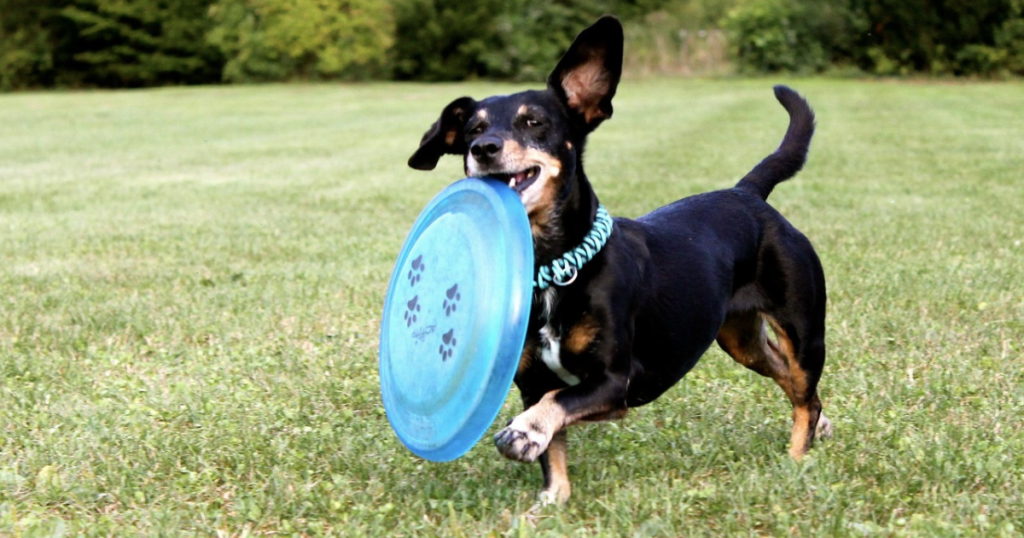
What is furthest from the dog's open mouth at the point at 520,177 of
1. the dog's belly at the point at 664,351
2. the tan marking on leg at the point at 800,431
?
the tan marking on leg at the point at 800,431

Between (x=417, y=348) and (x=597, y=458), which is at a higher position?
(x=417, y=348)

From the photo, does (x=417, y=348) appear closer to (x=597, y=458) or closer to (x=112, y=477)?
(x=597, y=458)

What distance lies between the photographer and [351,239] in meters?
9.33

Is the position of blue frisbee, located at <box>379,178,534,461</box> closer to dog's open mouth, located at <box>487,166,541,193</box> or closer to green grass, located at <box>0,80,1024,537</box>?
dog's open mouth, located at <box>487,166,541,193</box>

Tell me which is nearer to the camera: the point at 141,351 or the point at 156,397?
the point at 156,397

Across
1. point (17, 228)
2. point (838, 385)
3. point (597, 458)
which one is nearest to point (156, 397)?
point (597, 458)

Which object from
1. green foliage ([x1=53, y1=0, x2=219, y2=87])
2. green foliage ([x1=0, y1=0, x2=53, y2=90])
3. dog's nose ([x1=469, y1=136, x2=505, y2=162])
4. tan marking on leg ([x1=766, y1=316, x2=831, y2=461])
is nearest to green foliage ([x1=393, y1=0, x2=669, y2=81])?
green foliage ([x1=53, y1=0, x2=219, y2=87])

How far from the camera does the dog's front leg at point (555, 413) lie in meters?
3.27

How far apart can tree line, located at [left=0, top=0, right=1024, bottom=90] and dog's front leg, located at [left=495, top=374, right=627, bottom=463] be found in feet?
135

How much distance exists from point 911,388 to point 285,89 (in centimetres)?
4045

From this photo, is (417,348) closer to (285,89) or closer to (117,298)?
(117,298)

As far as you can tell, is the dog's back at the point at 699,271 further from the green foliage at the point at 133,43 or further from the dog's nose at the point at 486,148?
the green foliage at the point at 133,43

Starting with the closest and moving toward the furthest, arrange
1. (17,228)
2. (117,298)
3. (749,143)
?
(117,298), (17,228), (749,143)

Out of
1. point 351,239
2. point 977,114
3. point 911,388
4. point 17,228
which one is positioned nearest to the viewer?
point 911,388
